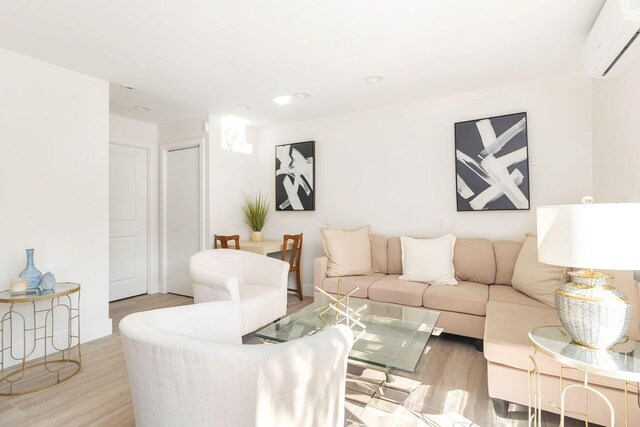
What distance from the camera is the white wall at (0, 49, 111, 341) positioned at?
2.41 m

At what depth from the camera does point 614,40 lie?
1791mm

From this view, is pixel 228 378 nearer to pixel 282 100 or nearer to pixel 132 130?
pixel 282 100

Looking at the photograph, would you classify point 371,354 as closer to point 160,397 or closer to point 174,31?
point 160,397

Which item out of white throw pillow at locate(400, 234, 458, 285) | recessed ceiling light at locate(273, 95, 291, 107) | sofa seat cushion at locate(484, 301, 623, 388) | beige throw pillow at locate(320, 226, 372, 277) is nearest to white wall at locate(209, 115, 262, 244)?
recessed ceiling light at locate(273, 95, 291, 107)

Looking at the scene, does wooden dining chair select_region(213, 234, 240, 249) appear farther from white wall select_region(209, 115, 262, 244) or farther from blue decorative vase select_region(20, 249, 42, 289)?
blue decorative vase select_region(20, 249, 42, 289)

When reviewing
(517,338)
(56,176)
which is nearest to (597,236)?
(517,338)

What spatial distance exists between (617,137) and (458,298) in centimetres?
165

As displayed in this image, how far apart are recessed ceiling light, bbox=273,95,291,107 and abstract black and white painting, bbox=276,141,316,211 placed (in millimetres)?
750

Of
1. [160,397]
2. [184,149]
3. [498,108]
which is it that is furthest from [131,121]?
[498,108]

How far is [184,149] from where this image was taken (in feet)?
13.9

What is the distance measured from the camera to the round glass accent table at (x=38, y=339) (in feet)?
7.05

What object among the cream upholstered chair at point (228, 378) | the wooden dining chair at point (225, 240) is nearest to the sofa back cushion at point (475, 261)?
the cream upholstered chair at point (228, 378)

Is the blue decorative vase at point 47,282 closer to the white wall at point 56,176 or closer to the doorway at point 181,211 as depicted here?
the white wall at point 56,176

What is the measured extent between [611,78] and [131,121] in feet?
16.6
